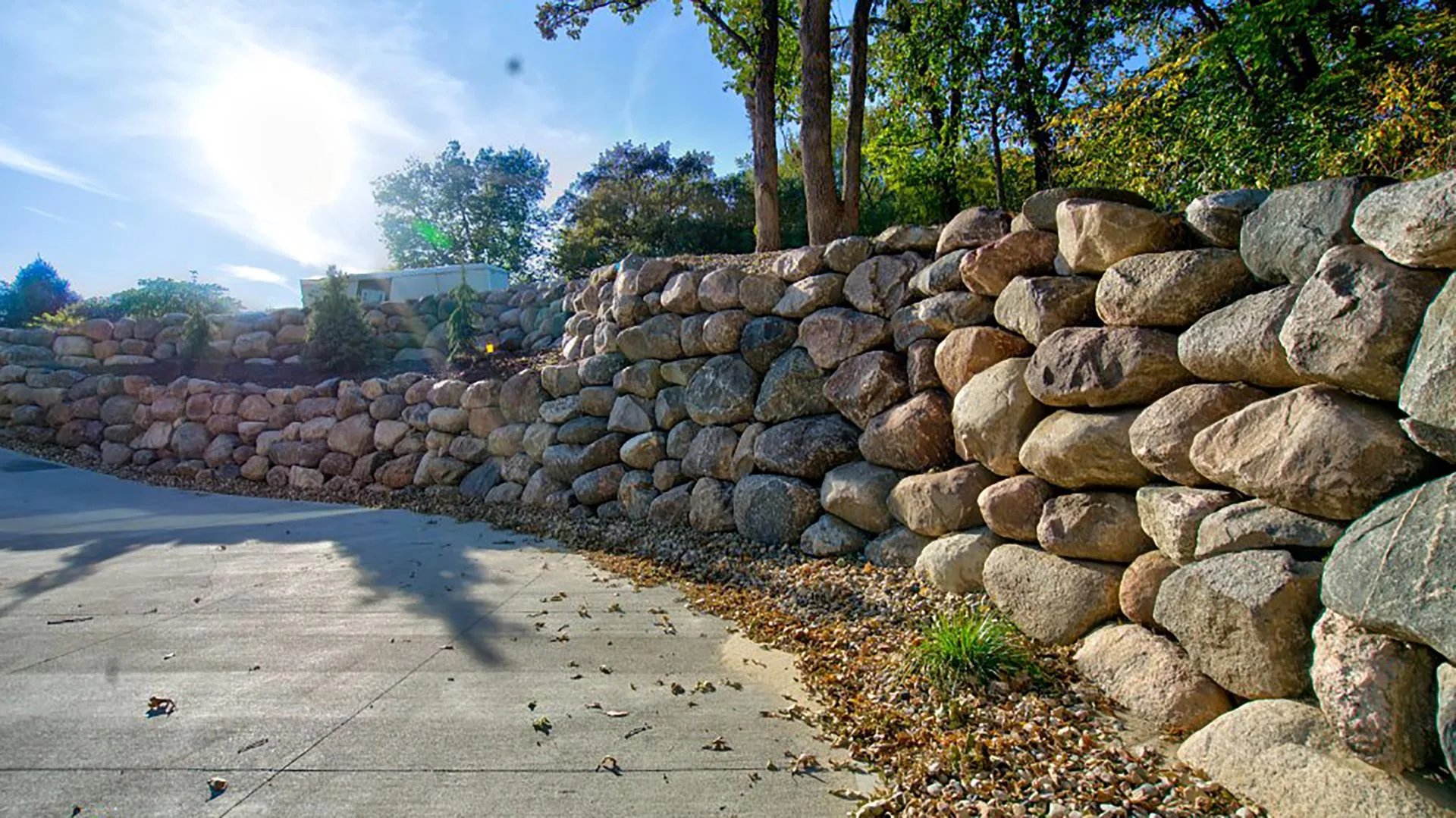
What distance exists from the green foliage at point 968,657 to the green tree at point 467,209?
30.5 meters

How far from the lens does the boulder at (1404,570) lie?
1863 mm

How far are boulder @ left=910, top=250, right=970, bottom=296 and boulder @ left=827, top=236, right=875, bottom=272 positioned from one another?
62 cm

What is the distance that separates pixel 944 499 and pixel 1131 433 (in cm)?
113

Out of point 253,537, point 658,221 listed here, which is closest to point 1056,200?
point 253,537

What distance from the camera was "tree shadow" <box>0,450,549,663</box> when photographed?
4.57 meters

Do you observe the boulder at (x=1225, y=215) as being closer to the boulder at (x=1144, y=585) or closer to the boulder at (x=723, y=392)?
the boulder at (x=1144, y=585)

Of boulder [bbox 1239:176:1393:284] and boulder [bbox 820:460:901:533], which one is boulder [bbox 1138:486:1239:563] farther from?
boulder [bbox 820:460:901:533]

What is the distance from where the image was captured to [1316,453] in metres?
2.30

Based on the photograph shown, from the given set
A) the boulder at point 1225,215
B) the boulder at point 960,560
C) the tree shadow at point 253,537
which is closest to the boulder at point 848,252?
the boulder at point 960,560

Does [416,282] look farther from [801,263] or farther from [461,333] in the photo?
[801,263]

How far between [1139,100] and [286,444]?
9.83 meters

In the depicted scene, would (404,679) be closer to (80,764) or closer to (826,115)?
(80,764)

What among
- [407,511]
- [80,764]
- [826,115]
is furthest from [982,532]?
[407,511]

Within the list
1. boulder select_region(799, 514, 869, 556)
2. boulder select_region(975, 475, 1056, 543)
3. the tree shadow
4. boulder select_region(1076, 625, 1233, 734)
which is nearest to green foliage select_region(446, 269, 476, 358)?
the tree shadow
